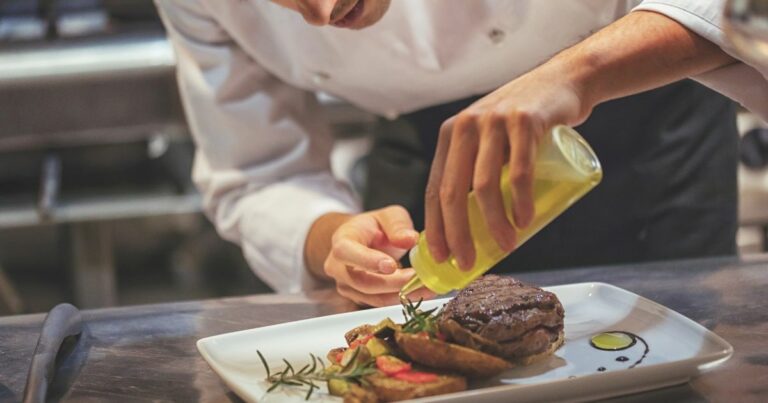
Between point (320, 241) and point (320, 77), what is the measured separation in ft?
1.10

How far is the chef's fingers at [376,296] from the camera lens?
141 cm

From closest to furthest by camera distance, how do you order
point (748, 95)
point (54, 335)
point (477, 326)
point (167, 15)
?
point (477, 326) < point (54, 335) < point (748, 95) < point (167, 15)

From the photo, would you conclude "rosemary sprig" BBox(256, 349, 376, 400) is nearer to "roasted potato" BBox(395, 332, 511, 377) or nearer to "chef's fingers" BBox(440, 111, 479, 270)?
"roasted potato" BBox(395, 332, 511, 377)

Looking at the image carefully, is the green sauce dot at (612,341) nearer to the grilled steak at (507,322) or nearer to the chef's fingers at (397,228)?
the grilled steak at (507,322)

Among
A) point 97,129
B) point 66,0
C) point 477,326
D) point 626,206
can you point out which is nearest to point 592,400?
point 477,326

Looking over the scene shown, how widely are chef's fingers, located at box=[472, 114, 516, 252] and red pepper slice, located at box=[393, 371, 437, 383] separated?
0.17 m

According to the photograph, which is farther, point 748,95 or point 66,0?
point 66,0

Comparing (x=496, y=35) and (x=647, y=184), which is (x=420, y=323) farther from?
(x=647, y=184)

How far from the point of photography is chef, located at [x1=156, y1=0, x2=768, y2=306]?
1.71 metres

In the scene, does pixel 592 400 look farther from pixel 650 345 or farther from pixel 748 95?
Answer: pixel 748 95

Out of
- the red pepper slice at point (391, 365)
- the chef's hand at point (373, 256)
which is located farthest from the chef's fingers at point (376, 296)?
the red pepper slice at point (391, 365)

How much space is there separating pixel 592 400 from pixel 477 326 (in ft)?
0.50

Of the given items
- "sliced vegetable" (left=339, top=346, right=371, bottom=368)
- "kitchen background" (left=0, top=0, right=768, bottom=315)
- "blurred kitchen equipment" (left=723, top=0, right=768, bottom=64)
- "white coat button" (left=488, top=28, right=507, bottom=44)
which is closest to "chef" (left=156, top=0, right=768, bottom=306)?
"white coat button" (left=488, top=28, right=507, bottom=44)

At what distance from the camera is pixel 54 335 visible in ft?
4.28
